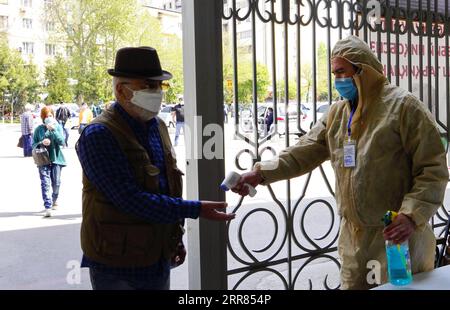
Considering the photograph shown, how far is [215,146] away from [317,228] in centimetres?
350

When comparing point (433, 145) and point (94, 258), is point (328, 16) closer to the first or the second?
point (433, 145)

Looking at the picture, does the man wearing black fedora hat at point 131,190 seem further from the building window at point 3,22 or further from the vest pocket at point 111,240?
the building window at point 3,22

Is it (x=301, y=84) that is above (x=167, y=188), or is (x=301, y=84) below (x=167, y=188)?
above

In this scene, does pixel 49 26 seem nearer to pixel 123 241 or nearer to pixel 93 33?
pixel 93 33

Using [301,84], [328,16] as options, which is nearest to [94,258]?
[301,84]

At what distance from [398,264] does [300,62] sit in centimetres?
175

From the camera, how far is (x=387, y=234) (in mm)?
1945

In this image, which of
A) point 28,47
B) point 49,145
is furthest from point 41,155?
point 28,47

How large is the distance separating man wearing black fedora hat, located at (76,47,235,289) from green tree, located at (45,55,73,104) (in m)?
13.9

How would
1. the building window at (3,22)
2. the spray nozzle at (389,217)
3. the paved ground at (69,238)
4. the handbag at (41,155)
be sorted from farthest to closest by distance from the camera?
the building window at (3,22), the handbag at (41,155), the paved ground at (69,238), the spray nozzle at (389,217)

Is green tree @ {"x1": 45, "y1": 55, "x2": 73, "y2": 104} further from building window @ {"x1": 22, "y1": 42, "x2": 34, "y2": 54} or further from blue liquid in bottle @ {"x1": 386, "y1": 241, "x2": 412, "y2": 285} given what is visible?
blue liquid in bottle @ {"x1": 386, "y1": 241, "x2": 412, "y2": 285}

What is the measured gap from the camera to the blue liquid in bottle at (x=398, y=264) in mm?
1843

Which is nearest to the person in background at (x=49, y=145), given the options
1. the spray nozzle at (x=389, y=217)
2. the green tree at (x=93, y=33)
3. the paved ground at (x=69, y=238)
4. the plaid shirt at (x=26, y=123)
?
the paved ground at (x=69, y=238)
